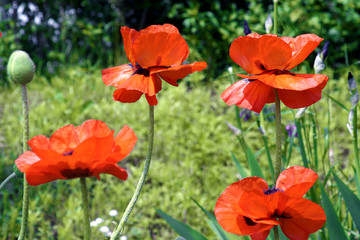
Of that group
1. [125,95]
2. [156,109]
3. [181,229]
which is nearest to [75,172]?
[125,95]

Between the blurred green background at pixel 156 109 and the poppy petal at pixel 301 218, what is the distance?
594mm

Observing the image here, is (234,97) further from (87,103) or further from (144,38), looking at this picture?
(87,103)

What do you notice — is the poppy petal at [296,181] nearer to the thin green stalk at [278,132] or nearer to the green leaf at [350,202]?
the thin green stalk at [278,132]

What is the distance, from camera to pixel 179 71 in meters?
0.69

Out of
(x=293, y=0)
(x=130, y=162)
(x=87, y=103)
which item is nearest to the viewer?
(x=130, y=162)

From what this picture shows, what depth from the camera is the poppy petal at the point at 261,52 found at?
0.62m

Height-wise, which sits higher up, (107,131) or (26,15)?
(26,15)

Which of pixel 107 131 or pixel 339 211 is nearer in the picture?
pixel 107 131

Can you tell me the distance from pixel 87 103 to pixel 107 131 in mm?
2334

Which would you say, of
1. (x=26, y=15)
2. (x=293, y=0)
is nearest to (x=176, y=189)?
(x=293, y=0)

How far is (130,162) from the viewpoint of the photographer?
8.23 ft

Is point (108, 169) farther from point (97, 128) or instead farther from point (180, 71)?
point (180, 71)

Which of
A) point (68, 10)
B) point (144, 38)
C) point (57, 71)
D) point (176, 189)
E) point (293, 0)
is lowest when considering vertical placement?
point (176, 189)

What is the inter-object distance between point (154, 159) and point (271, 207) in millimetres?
1875
